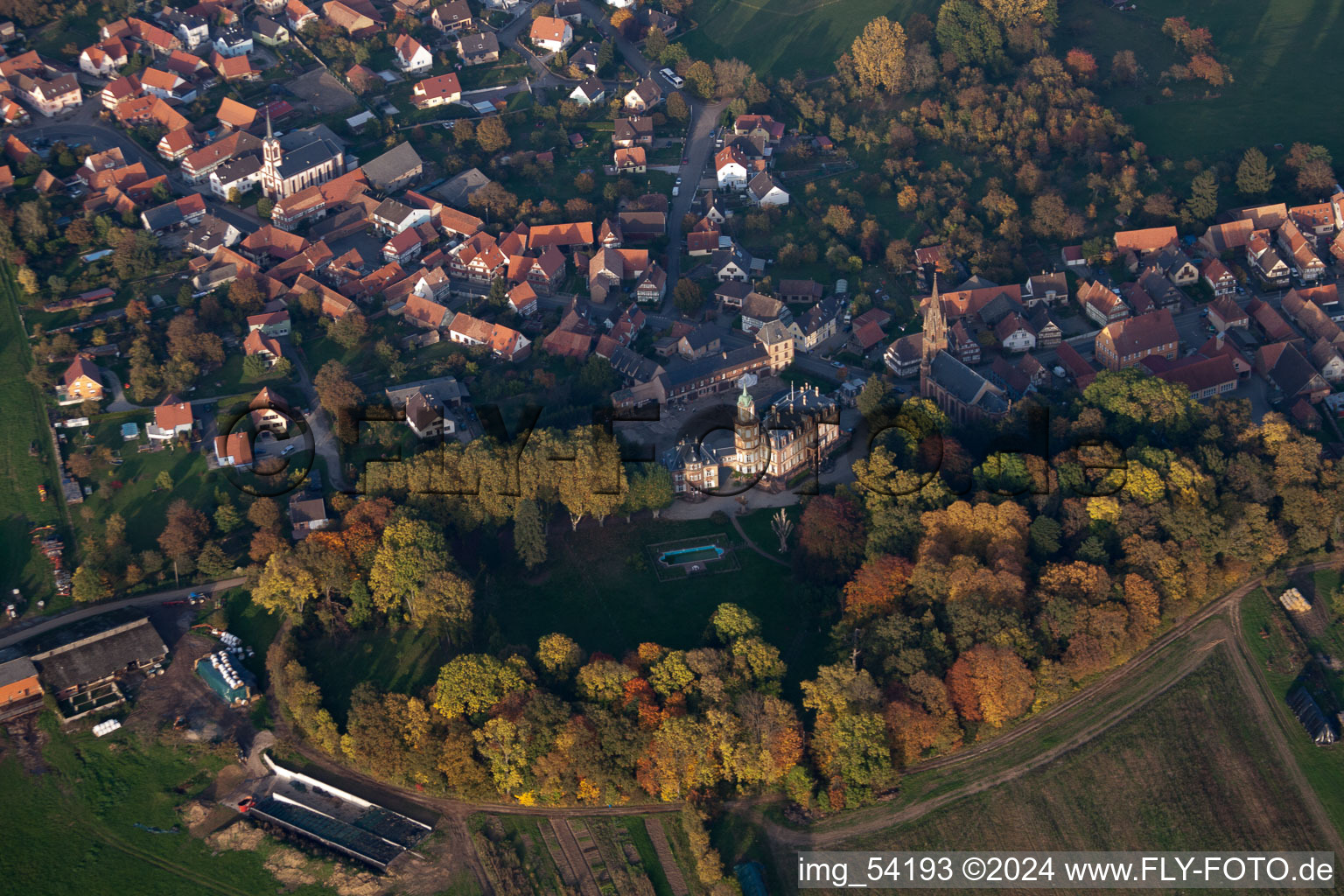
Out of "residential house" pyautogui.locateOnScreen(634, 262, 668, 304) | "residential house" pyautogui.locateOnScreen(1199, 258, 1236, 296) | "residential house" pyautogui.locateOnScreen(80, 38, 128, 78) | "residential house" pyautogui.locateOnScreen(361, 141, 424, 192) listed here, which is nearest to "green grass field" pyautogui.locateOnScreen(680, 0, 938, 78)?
"residential house" pyautogui.locateOnScreen(361, 141, 424, 192)

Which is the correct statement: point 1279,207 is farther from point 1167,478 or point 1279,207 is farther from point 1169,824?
point 1169,824

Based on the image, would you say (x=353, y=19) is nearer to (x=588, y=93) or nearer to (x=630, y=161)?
(x=588, y=93)

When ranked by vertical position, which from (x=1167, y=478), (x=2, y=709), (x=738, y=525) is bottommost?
(x=2, y=709)

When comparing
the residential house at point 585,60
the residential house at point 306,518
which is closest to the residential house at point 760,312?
the residential house at point 306,518

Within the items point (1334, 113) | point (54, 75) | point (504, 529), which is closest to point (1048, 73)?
point (1334, 113)

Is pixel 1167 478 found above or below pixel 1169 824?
above

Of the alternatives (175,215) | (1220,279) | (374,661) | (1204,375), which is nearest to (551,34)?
(175,215)
